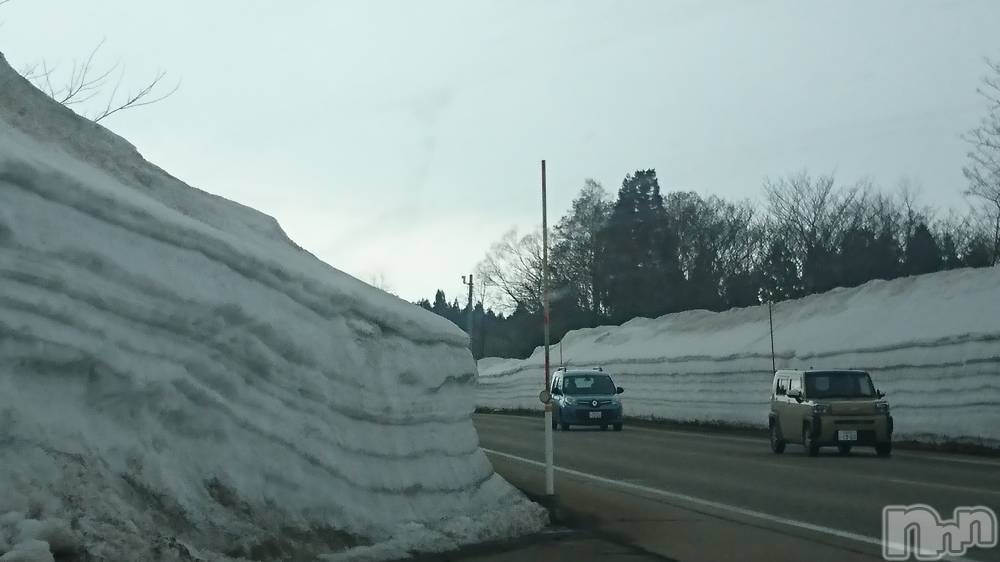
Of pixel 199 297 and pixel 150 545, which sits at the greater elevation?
pixel 199 297

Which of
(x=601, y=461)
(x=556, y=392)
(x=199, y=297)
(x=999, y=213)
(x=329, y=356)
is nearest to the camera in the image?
(x=199, y=297)

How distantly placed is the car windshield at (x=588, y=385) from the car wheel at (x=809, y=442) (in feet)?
45.9

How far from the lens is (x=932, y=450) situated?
91.6 feet

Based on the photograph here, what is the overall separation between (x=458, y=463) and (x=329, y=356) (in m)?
1.97

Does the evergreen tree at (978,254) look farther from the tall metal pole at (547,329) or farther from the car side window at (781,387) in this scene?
the tall metal pole at (547,329)

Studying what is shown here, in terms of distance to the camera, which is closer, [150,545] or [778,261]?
[150,545]

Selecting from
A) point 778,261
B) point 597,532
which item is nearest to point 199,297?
point 597,532

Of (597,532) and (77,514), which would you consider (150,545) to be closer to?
(77,514)

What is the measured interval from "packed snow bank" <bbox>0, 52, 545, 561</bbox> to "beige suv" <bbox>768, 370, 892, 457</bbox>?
43.1ft

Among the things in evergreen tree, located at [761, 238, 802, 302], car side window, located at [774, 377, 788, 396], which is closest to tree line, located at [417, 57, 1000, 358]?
evergreen tree, located at [761, 238, 802, 302]

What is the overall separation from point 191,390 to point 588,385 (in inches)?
1184

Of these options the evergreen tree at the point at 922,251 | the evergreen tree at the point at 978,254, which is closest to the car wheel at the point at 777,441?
the evergreen tree at the point at 978,254

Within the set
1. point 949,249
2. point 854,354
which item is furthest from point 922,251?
point 854,354

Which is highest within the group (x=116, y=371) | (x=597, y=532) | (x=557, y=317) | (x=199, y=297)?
(x=557, y=317)
